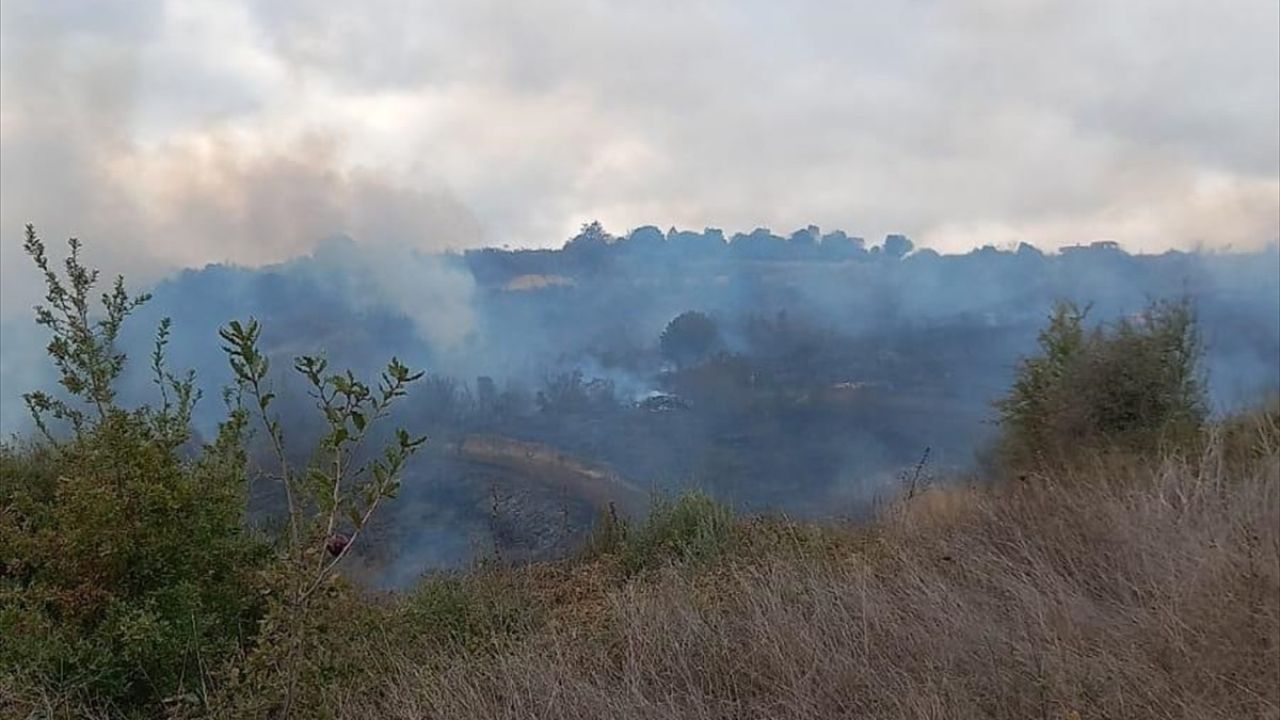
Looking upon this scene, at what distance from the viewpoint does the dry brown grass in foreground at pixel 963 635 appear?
11.0 ft

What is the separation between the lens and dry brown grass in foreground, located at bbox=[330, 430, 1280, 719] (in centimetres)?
335

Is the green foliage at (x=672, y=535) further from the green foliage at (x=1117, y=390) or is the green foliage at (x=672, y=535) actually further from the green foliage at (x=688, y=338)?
the green foliage at (x=688, y=338)

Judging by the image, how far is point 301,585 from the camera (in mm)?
3498

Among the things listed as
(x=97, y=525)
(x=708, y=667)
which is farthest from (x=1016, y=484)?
(x=97, y=525)

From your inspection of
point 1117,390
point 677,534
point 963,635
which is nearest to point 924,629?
point 963,635

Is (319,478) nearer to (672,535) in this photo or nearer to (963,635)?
(963,635)

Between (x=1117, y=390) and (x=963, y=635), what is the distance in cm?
782

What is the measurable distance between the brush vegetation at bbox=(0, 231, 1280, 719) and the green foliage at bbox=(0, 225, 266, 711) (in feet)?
0.04

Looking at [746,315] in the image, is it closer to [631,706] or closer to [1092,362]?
[1092,362]

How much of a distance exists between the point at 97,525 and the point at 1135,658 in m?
4.03

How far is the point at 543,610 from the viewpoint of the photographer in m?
6.21

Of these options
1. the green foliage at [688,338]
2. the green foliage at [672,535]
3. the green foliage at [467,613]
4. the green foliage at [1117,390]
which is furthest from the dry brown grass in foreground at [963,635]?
the green foliage at [688,338]

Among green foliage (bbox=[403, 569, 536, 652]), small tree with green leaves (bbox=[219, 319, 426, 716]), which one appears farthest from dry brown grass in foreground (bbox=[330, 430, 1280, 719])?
small tree with green leaves (bbox=[219, 319, 426, 716])

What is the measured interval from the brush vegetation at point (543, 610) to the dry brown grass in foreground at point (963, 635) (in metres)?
0.01
